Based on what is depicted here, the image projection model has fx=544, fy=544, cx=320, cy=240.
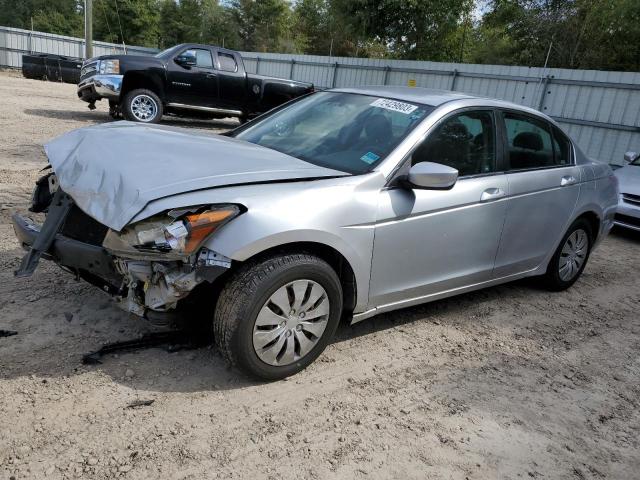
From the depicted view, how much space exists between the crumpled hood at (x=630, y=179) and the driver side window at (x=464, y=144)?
4.93m

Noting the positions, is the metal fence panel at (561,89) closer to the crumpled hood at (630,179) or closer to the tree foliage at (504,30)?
the tree foliage at (504,30)

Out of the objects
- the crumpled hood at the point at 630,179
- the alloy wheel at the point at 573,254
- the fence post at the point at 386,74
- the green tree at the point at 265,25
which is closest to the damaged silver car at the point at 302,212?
the alloy wheel at the point at 573,254

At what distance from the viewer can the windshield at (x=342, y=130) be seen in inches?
139

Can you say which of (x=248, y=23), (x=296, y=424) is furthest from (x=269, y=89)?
(x=248, y=23)

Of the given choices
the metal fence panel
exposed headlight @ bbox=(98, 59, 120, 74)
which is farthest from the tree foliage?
exposed headlight @ bbox=(98, 59, 120, 74)

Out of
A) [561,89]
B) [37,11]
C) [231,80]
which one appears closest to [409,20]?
[561,89]

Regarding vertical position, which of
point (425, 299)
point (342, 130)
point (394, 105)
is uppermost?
point (394, 105)

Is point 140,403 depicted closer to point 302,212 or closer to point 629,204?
point 302,212

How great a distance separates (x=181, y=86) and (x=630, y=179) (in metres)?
9.19

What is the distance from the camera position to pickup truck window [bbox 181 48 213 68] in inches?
492

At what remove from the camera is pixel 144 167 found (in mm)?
2982

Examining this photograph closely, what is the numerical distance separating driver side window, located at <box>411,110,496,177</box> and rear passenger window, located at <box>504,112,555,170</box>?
24 centimetres

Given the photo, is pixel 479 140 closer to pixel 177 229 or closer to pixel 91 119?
pixel 177 229

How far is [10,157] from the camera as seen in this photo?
7.74m
